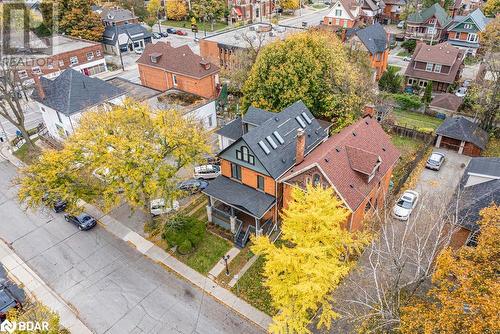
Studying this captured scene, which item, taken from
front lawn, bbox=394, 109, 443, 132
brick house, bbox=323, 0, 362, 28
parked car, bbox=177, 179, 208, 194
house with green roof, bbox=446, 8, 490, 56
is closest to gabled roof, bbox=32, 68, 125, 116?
parked car, bbox=177, 179, 208, 194

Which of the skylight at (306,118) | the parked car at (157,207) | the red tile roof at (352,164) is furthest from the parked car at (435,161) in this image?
the parked car at (157,207)

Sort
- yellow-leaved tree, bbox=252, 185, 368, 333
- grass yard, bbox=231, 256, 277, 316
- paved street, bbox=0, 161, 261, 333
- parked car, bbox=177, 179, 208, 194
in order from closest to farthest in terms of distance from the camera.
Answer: yellow-leaved tree, bbox=252, 185, 368, 333 < paved street, bbox=0, 161, 261, 333 < grass yard, bbox=231, 256, 277, 316 < parked car, bbox=177, 179, 208, 194

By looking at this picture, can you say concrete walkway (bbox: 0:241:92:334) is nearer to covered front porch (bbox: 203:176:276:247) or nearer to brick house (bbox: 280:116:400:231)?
covered front porch (bbox: 203:176:276:247)

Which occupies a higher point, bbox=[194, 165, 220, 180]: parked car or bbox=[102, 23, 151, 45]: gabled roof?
bbox=[102, 23, 151, 45]: gabled roof

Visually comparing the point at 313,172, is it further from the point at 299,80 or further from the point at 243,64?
the point at 243,64

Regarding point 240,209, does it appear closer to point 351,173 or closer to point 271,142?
point 271,142

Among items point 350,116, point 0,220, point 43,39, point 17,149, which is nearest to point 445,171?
point 350,116

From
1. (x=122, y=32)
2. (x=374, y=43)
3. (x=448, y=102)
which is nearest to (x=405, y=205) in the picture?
(x=448, y=102)
